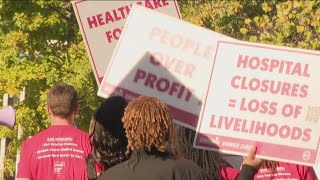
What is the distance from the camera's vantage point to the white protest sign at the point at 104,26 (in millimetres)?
8039

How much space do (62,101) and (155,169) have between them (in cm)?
259

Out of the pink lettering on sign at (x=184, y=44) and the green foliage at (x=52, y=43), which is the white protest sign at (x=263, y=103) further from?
the green foliage at (x=52, y=43)

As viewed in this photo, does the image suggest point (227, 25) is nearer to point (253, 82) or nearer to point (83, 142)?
point (83, 142)

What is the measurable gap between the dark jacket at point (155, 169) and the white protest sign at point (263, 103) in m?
0.78

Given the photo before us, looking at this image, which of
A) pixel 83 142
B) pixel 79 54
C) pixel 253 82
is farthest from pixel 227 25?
pixel 253 82

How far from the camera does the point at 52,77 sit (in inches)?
546

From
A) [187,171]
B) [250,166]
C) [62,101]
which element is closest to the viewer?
[187,171]

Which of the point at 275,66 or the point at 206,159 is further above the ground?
the point at 275,66

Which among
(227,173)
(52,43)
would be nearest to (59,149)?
(227,173)

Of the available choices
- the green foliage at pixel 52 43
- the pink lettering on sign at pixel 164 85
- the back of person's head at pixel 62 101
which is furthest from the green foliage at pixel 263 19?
the pink lettering on sign at pixel 164 85

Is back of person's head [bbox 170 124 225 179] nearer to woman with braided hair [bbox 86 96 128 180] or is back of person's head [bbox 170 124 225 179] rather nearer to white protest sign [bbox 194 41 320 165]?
white protest sign [bbox 194 41 320 165]

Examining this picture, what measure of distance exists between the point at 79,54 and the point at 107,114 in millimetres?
7780

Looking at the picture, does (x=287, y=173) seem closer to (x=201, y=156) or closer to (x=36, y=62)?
(x=201, y=156)

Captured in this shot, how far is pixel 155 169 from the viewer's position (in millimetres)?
4965
